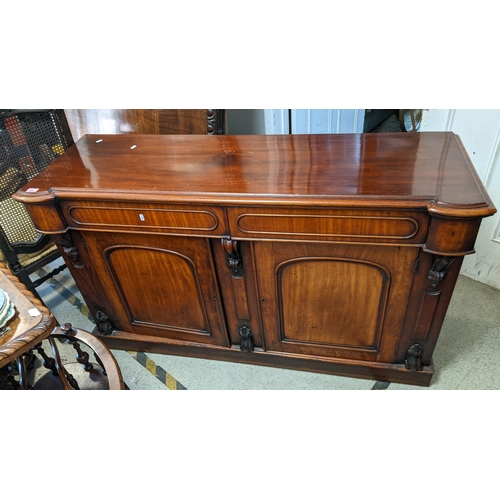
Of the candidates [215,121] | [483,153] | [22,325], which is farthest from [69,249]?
[483,153]

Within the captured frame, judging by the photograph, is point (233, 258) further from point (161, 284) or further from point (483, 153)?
point (483, 153)

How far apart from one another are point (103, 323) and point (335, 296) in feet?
3.44

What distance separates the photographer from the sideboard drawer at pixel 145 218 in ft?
4.18

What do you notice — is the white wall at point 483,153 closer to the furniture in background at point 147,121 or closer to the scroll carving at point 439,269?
the scroll carving at point 439,269

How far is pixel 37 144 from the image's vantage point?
1866 mm

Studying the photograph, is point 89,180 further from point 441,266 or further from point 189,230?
point 441,266

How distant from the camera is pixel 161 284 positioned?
156 cm

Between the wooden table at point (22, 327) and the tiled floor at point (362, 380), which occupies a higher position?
the wooden table at point (22, 327)

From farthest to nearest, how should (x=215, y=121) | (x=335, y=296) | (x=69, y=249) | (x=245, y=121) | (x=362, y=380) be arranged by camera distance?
(x=245, y=121) → (x=215, y=121) → (x=362, y=380) → (x=69, y=249) → (x=335, y=296)

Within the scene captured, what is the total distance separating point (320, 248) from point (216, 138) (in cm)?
64

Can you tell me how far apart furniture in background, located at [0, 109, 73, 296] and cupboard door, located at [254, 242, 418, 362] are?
3.93ft

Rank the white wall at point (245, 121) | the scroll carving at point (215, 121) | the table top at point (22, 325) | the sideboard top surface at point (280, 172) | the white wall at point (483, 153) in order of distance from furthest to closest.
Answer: the white wall at point (245, 121)
the scroll carving at point (215, 121)
the white wall at point (483, 153)
the sideboard top surface at point (280, 172)
the table top at point (22, 325)

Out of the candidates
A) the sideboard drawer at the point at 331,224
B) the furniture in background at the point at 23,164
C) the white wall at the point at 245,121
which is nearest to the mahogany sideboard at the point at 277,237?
the sideboard drawer at the point at 331,224

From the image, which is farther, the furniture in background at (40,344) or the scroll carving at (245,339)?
the scroll carving at (245,339)
